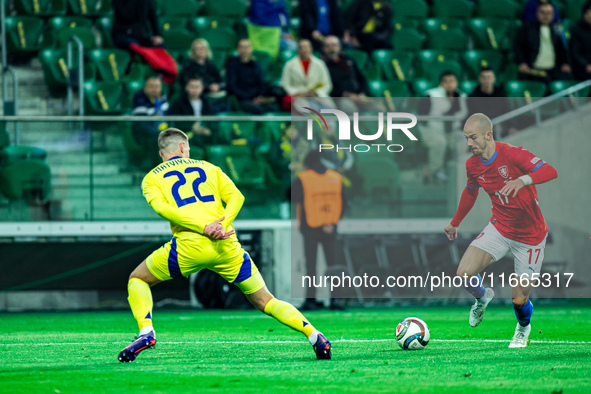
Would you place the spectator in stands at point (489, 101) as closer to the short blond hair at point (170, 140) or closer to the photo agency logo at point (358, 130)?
the photo agency logo at point (358, 130)

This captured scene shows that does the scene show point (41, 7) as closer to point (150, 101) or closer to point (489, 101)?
point (150, 101)

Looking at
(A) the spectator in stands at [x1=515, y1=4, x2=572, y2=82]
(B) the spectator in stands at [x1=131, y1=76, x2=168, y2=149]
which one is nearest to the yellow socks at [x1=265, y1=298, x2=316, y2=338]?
(B) the spectator in stands at [x1=131, y1=76, x2=168, y2=149]

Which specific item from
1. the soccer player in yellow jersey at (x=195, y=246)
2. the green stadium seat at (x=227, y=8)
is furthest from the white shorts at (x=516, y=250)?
the green stadium seat at (x=227, y=8)

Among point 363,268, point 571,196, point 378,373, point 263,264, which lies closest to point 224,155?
point 263,264

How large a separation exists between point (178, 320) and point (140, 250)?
69.0 inches

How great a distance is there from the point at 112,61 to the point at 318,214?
446 cm

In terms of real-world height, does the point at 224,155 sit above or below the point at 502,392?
above

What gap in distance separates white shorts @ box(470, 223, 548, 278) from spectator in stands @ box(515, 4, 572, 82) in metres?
7.97

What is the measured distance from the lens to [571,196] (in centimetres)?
1252

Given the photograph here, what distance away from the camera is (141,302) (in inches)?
274

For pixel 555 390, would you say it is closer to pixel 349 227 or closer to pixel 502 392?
pixel 502 392

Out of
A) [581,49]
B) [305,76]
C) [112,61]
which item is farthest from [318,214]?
[581,49]

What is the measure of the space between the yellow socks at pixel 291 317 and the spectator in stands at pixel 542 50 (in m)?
10.1

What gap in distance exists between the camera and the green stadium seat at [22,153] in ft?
39.7
